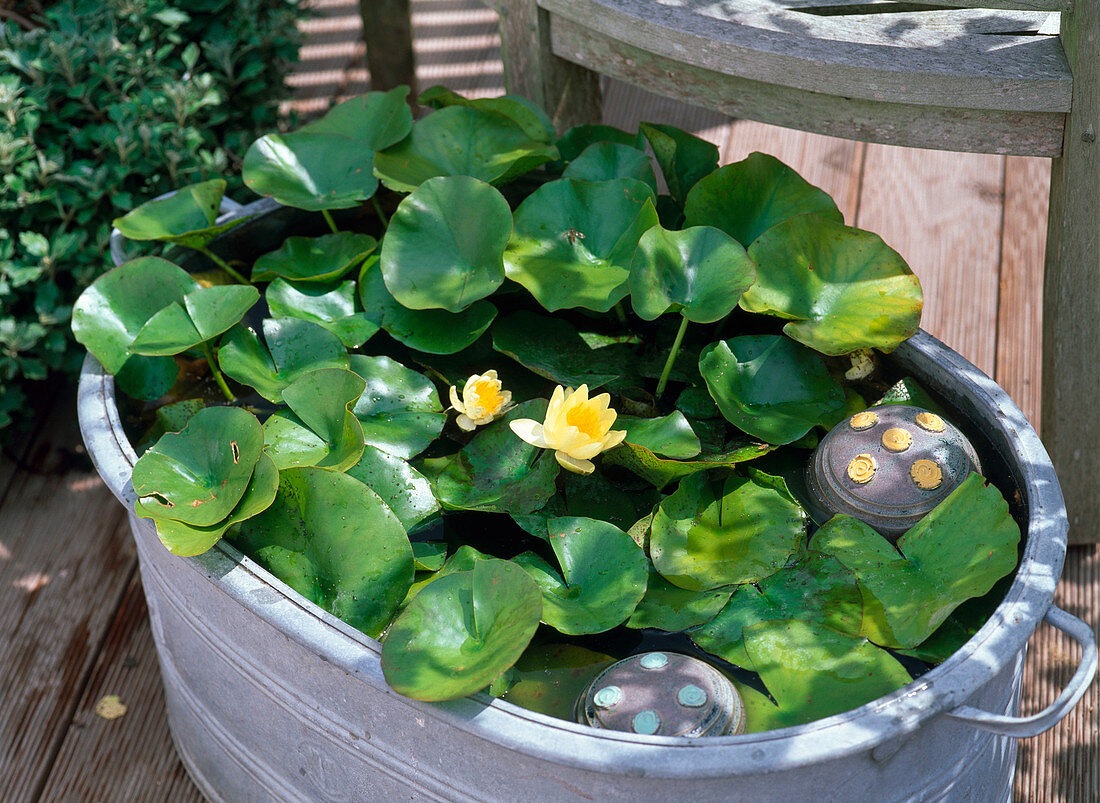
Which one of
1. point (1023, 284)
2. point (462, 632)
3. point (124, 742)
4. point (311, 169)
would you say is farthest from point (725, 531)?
point (1023, 284)

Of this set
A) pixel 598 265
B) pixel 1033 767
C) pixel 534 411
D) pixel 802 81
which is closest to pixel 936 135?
pixel 802 81

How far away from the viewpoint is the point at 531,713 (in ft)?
2.72

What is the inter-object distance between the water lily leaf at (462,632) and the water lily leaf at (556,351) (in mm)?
310

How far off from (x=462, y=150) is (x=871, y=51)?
0.54 meters

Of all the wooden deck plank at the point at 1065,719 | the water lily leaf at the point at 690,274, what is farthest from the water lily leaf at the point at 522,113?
the wooden deck plank at the point at 1065,719

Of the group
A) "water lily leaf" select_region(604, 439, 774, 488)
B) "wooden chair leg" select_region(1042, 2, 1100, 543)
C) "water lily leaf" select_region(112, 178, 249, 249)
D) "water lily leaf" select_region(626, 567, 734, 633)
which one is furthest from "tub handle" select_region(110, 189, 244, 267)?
"wooden chair leg" select_region(1042, 2, 1100, 543)

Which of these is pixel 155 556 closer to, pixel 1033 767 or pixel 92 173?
pixel 92 173

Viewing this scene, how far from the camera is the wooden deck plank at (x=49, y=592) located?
146 cm

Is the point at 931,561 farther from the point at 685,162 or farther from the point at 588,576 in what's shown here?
the point at 685,162

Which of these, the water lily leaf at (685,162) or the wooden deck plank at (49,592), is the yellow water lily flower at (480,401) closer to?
the water lily leaf at (685,162)

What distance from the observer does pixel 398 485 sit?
3.59 feet

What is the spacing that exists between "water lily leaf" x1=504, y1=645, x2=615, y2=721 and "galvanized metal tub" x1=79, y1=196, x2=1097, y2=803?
93mm

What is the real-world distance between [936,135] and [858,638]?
64 centimetres

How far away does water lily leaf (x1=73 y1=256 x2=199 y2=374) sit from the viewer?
125 centimetres
